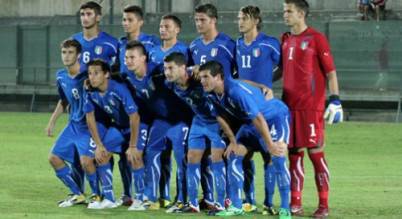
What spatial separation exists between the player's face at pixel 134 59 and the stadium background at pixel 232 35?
16817 mm

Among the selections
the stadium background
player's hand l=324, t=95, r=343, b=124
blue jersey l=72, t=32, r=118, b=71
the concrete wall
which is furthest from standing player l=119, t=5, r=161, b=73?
the concrete wall

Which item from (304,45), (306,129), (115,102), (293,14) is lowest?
Answer: (306,129)

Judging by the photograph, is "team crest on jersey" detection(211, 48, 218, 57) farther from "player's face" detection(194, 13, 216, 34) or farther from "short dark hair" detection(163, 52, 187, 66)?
"short dark hair" detection(163, 52, 187, 66)

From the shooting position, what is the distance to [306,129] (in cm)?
1042

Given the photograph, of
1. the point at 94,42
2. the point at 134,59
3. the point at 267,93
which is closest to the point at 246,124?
the point at 267,93

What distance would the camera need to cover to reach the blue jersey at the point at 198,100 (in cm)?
1077

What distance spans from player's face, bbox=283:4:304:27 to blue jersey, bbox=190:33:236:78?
0.88 meters

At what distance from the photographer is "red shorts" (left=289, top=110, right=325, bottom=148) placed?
34.1 ft

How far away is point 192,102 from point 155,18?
22.7 meters

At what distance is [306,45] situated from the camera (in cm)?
1050

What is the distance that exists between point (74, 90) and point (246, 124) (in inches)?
83.5

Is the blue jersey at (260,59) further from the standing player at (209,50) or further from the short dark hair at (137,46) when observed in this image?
the short dark hair at (137,46)

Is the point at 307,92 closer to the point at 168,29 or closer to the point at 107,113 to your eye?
the point at 168,29

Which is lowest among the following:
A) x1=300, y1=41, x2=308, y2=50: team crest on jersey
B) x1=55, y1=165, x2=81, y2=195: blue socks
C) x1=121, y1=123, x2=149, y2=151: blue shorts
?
x1=55, y1=165, x2=81, y2=195: blue socks
